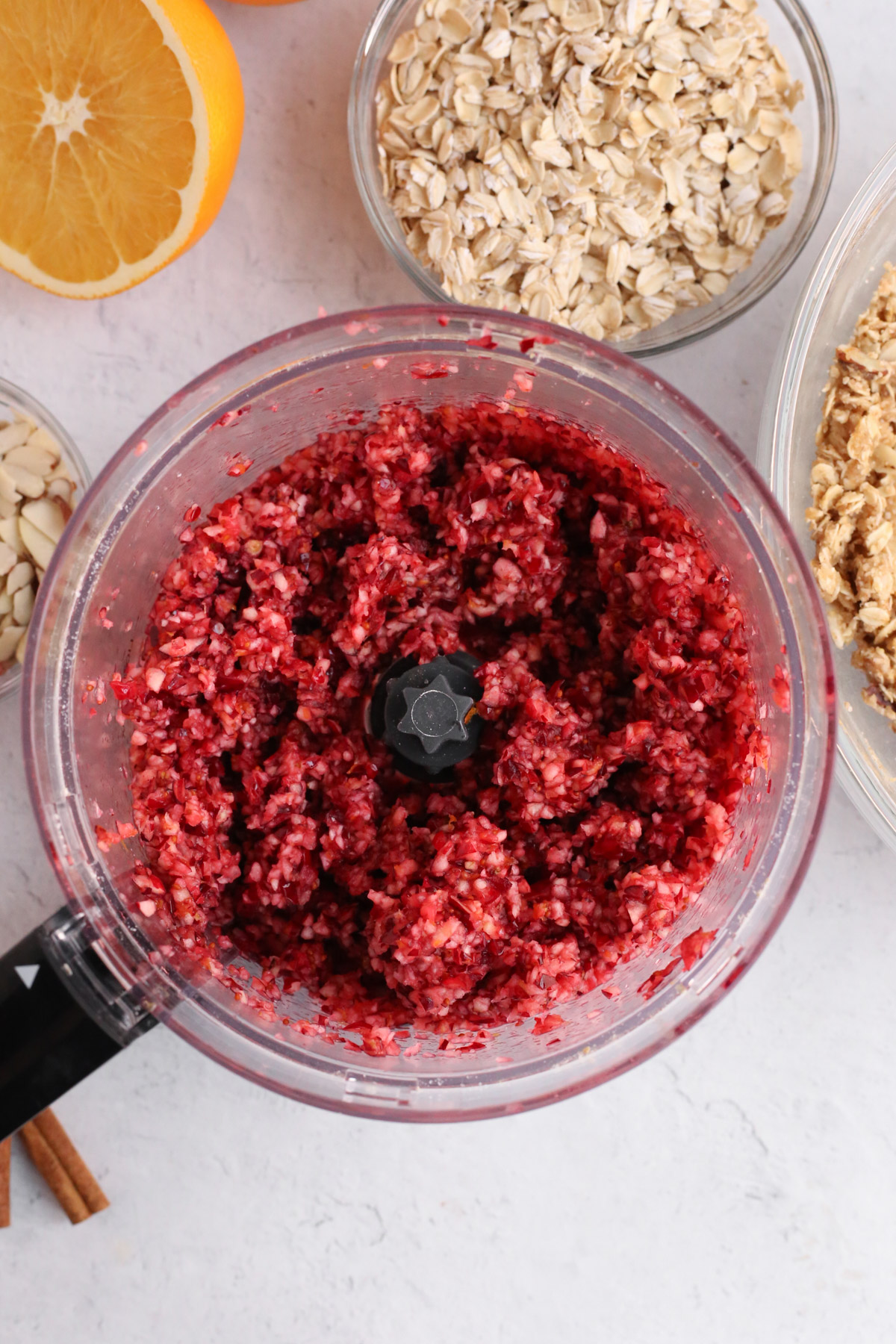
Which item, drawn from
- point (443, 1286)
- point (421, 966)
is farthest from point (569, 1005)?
point (443, 1286)

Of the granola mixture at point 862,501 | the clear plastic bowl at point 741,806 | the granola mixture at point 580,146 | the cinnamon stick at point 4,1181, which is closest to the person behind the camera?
the clear plastic bowl at point 741,806

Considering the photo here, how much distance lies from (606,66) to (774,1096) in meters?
1.42

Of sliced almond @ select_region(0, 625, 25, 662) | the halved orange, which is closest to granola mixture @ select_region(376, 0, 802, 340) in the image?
the halved orange

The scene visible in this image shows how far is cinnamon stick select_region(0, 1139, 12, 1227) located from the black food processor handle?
0.48 metres

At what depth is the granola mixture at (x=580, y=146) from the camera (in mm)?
1353

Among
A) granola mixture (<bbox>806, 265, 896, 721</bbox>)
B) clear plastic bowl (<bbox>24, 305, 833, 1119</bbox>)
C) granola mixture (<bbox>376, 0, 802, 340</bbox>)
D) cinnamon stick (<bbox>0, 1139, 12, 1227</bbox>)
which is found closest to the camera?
clear plastic bowl (<bbox>24, 305, 833, 1119</bbox>)

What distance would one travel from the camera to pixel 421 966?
42.1 inches

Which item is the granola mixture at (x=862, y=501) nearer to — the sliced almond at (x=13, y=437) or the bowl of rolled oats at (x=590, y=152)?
the bowl of rolled oats at (x=590, y=152)

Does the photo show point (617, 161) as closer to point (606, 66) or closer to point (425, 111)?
point (606, 66)

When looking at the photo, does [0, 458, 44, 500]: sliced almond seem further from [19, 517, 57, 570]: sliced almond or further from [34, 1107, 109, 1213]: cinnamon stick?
[34, 1107, 109, 1213]: cinnamon stick

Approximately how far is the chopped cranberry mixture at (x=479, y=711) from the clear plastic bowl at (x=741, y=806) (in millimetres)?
37

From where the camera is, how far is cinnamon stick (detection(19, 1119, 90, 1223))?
1478 mm

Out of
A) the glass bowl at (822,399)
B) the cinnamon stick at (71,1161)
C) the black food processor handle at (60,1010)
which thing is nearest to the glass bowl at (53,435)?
the black food processor handle at (60,1010)

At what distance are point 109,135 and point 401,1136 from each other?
1426mm
